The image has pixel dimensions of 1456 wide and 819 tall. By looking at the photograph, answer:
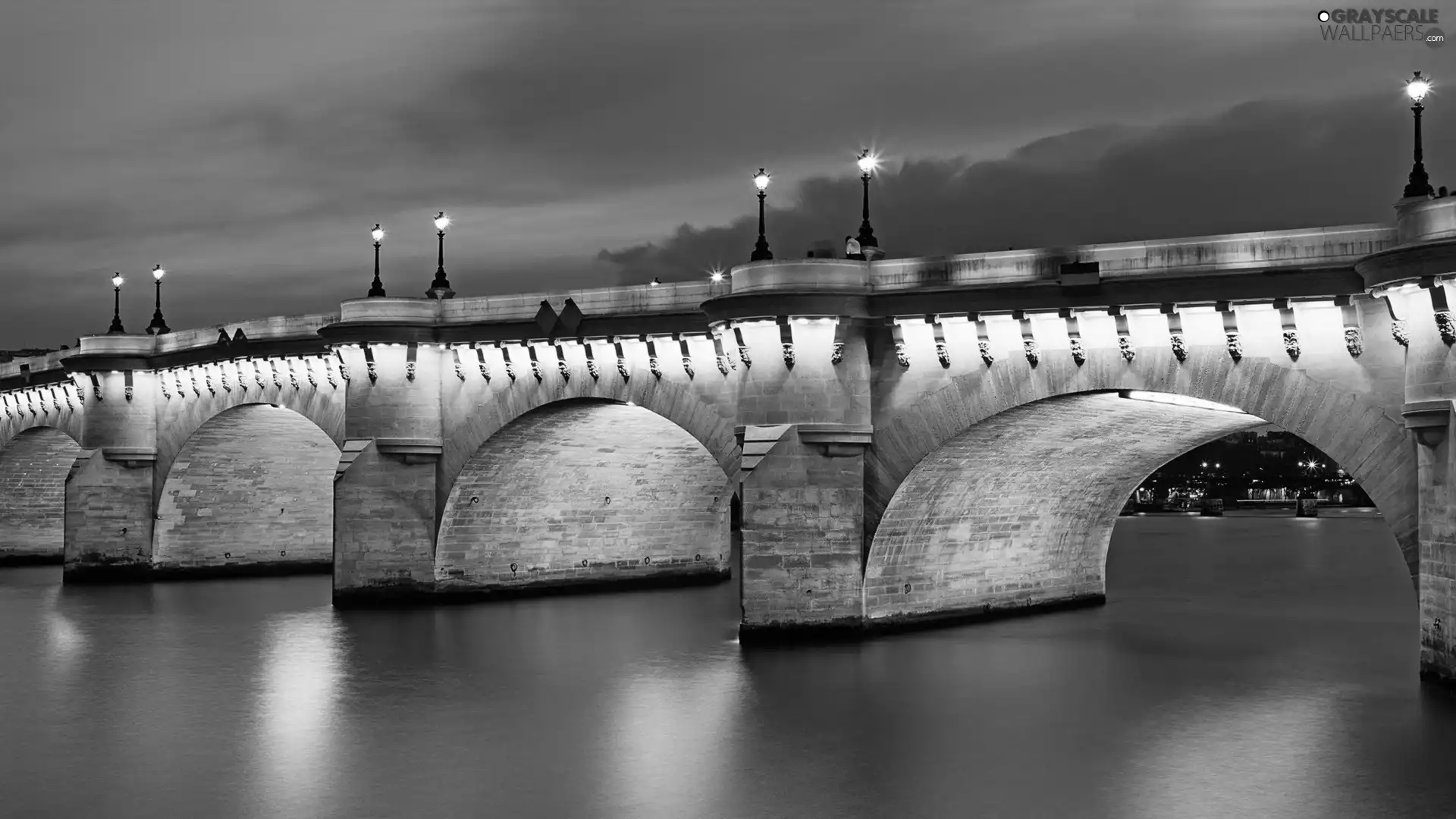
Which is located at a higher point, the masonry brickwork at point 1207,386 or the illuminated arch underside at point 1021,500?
the masonry brickwork at point 1207,386

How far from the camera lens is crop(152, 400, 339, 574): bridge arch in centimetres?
4266

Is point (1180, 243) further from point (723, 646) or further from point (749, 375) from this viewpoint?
point (723, 646)

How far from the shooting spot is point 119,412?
4312cm

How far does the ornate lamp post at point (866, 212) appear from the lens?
25.6m

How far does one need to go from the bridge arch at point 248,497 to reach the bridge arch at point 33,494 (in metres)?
12.5

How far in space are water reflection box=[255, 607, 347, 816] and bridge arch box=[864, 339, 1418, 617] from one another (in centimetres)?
1033

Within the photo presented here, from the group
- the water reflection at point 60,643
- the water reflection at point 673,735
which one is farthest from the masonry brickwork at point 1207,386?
the water reflection at point 60,643

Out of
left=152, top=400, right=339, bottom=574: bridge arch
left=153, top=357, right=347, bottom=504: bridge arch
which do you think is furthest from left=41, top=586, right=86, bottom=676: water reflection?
left=153, top=357, right=347, bottom=504: bridge arch

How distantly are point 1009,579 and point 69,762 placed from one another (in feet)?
65.8

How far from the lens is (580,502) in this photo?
3600cm

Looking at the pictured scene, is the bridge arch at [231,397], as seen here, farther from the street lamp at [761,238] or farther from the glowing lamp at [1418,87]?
the glowing lamp at [1418,87]

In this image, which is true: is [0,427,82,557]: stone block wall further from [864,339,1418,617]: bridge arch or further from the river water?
[864,339,1418,617]: bridge arch

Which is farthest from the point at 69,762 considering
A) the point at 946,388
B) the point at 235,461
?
the point at 235,461

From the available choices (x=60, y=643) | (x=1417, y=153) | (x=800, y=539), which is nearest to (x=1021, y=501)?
(x=800, y=539)
